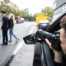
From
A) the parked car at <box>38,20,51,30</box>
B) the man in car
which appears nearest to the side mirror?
the man in car

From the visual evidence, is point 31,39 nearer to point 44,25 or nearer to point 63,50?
point 63,50

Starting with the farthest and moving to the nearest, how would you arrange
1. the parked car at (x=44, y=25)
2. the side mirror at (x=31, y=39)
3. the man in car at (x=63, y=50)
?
the parked car at (x=44, y=25) < the side mirror at (x=31, y=39) < the man in car at (x=63, y=50)

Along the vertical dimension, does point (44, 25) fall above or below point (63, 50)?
above

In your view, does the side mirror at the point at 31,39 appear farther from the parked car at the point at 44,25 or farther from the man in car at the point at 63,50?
the parked car at the point at 44,25

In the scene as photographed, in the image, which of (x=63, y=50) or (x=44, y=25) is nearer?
(x=63, y=50)

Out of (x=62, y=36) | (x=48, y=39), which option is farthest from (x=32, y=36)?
(x=62, y=36)

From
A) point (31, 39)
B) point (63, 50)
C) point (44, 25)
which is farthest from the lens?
point (44, 25)

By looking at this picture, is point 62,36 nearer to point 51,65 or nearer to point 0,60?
point 51,65

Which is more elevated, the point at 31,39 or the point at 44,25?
the point at 44,25

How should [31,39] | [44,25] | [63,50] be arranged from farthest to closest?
[44,25]
[31,39]
[63,50]

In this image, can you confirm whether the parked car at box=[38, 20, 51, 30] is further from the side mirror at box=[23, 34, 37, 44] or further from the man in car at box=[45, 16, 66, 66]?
the man in car at box=[45, 16, 66, 66]

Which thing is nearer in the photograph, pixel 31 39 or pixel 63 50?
pixel 63 50

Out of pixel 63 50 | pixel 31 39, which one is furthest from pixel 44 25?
pixel 63 50

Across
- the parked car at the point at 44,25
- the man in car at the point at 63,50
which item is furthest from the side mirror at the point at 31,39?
the parked car at the point at 44,25
